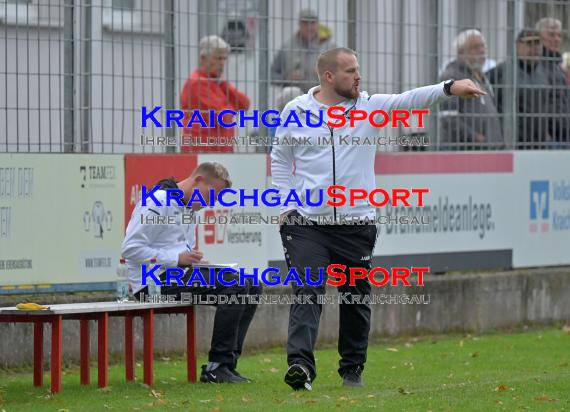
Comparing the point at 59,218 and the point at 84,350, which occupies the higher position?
the point at 59,218

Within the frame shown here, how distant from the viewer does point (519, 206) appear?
14703mm

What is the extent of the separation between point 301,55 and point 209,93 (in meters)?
1.08

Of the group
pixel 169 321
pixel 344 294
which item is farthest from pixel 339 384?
pixel 169 321

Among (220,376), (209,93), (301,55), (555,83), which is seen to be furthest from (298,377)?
(555,83)

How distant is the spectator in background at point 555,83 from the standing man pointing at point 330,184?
19.0 feet

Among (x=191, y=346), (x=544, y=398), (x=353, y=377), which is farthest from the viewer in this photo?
(x=191, y=346)

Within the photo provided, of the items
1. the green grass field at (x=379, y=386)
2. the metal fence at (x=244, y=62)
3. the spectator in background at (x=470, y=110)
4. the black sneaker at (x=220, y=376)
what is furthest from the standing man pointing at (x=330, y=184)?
the spectator in background at (x=470, y=110)

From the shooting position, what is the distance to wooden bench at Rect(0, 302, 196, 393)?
31.0 feet

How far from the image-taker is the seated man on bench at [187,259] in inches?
399

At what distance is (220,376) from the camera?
10.2 meters

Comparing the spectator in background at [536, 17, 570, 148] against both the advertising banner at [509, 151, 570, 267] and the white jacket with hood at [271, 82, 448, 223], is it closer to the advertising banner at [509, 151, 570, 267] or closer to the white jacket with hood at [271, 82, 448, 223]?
the advertising banner at [509, 151, 570, 267]

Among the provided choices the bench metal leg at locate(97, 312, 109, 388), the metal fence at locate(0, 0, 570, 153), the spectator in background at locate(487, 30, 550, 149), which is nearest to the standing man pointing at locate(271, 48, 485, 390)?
the bench metal leg at locate(97, 312, 109, 388)

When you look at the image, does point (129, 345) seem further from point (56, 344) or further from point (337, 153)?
point (337, 153)

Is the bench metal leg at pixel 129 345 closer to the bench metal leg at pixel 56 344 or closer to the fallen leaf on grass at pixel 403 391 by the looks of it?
the bench metal leg at pixel 56 344
